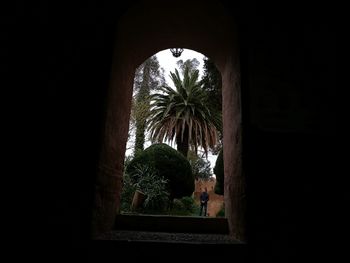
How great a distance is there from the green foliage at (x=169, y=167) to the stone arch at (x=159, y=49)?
16.3ft

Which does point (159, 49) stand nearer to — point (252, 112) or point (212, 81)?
point (252, 112)

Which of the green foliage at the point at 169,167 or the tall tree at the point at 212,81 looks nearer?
the green foliage at the point at 169,167

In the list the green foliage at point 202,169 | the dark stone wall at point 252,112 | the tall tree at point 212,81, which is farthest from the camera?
the green foliage at point 202,169

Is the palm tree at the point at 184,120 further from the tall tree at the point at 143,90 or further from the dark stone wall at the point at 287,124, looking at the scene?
the dark stone wall at the point at 287,124

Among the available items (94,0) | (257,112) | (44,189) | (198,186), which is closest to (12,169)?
(44,189)

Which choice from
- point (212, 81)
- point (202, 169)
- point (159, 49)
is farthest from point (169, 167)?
point (202, 169)

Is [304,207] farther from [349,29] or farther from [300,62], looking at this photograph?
[349,29]

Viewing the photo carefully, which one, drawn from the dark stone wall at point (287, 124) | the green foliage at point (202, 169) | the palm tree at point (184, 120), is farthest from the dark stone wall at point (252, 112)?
the green foliage at point (202, 169)

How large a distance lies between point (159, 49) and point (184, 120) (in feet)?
29.5

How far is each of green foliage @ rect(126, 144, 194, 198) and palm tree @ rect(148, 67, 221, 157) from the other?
4.24 meters

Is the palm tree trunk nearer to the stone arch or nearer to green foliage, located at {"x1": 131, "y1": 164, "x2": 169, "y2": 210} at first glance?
green foliage, located at {"x1": 131, "y1": 164, "x2": 169, "y2": 210}

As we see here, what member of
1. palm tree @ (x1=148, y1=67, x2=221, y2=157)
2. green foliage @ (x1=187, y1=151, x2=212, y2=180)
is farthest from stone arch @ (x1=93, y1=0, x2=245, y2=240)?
green foliage @ (x1=187, y1=151, x2=212, y2=180)

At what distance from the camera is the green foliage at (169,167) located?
28.0 ft

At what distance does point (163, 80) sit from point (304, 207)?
16.6 meters
